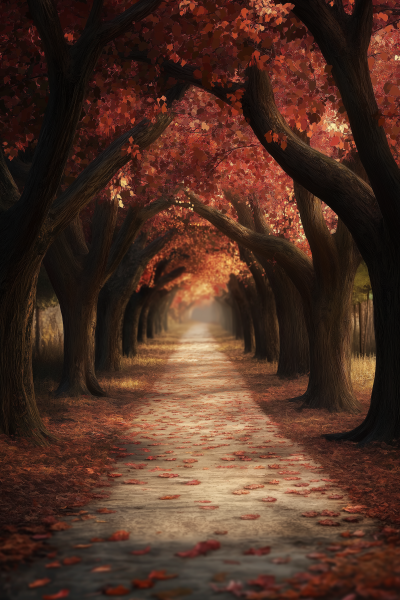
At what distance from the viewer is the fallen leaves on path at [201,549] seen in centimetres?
484

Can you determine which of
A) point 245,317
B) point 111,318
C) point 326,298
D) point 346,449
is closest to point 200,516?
point 346,449

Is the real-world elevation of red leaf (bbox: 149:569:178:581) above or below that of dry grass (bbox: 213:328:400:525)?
above

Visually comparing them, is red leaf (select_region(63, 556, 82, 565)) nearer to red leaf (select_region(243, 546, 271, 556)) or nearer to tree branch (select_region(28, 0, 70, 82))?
red leaf (select_region(243, 546, 271, 556))

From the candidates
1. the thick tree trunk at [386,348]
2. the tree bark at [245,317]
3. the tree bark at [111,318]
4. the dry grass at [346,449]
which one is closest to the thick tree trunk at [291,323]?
the dry grass at [346,449]

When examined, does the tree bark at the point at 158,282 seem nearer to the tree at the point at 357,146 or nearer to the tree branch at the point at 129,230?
the tree branch at the point at 129,230

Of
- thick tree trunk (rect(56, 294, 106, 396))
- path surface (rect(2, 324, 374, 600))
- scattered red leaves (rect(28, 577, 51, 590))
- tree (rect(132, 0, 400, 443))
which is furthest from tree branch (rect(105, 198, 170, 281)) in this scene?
scattered red leaves (rect(28, 577, 51, 590))

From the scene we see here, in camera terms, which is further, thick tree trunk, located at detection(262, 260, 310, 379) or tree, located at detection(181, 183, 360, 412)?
thick tree trunk, located at detection(262, 260, 310, 379)

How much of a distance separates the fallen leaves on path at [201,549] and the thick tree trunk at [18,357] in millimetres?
5089

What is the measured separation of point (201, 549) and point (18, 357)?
18.0 ft

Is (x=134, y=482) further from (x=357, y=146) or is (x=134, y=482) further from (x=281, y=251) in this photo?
(x=281, y=251)

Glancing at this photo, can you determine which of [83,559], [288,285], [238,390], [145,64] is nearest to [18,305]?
[145,64]

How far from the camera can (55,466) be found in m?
8.41

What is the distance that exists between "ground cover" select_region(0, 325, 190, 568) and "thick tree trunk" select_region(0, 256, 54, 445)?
0.30m

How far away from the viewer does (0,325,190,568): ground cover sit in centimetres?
555
